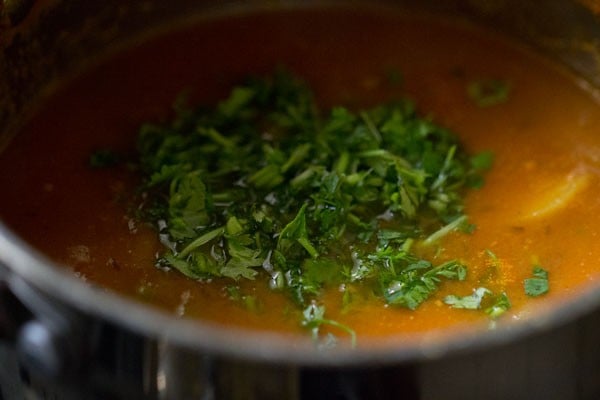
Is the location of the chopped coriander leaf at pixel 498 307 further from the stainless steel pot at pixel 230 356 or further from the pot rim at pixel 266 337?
the pot rim at pixel 266 337

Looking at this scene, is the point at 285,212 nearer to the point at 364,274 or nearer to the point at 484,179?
the point at 364,274

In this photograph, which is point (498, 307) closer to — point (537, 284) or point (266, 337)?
point (537, 284)

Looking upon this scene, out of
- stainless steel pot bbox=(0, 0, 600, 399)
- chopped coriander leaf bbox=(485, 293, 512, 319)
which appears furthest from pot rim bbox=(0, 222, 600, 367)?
chopped coriander leaf bbox=(485, 293, 512, 319)

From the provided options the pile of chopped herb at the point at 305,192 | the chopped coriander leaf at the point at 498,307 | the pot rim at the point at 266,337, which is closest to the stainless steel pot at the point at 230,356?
the pot rim at the point at 266,337

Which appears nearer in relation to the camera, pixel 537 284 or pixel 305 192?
pixel 537 284

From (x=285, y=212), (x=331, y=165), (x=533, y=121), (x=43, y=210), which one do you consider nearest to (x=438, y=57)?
(x=533, y=121)

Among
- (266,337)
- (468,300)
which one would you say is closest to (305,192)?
(468,300)
